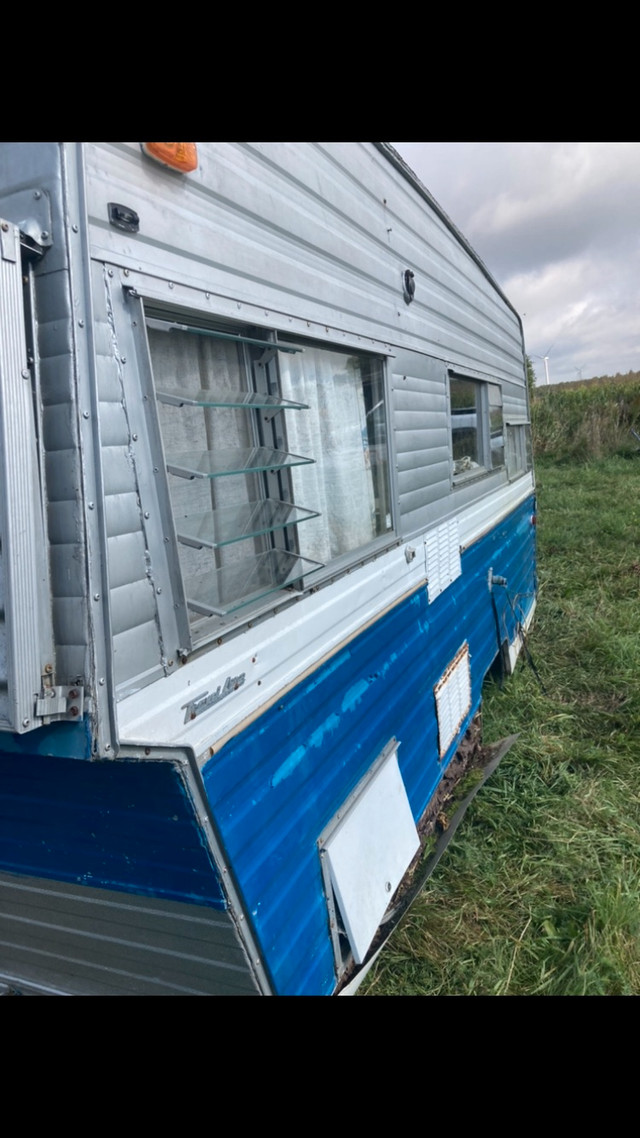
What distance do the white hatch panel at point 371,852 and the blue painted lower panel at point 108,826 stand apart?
0.62 m

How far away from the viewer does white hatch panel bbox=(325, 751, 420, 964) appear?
215 centimetres

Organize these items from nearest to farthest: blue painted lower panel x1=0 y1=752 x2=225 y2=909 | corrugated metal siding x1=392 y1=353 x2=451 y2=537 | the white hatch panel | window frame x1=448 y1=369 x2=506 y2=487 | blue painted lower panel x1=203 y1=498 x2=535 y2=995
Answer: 1. blue painted lower panel x1=0 y1=752 x2=225 y2=909
2. blue painted lower panel x1=203 y1=498 x2=535 y2=995
3. the white hatch panel
4. corrugated metal siding x1=392 y1=353 x2=451 y2=537
5. window frame x1=448 y1=369 x2=506 y2=487

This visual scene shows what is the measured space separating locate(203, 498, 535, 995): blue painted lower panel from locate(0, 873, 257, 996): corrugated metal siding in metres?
0.11

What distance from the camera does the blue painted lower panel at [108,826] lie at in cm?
146

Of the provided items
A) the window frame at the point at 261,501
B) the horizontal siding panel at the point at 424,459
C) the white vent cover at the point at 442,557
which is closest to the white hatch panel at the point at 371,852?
the window frame at the point at 261,501

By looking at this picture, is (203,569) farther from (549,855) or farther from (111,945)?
(549,855)

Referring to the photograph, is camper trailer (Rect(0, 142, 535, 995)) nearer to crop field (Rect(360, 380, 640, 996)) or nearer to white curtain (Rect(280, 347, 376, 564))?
white curtain (Rect(280, 347, 376, 564))

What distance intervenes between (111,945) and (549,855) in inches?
90.1

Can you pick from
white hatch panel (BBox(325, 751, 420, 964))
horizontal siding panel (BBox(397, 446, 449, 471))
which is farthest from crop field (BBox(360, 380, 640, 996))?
horizontal siding panel (BBox(397, 446, 449, 471))

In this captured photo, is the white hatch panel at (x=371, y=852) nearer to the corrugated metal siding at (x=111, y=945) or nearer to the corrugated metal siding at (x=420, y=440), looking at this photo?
the corrugated metal siding at (x=111, y=945)

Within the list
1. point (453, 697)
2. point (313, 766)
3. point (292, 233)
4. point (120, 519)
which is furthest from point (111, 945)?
point (453, 697)

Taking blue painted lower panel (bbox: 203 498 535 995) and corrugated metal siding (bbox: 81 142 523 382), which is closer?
corrugated metal siding (bbox: 81 142 523 382)

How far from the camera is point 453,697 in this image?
3.65 m

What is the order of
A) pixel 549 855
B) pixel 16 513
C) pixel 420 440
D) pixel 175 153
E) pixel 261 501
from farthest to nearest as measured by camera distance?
1. pixel 549 855
2. pixel 420 440
3. pixel 261 501
4. pixel 175 153
5. pixel 16 513
